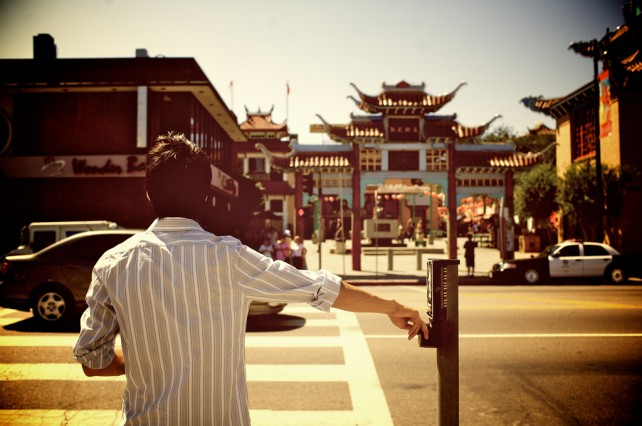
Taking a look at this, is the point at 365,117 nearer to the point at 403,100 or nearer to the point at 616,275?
the point at 403,100

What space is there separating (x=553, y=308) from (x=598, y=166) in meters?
12.1

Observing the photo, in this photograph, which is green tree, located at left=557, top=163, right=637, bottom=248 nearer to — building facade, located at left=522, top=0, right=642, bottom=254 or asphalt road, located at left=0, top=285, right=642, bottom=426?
building facade, located at left=522, top=0, right=642, bottom=254

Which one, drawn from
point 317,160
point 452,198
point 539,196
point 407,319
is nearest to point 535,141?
point 539,196

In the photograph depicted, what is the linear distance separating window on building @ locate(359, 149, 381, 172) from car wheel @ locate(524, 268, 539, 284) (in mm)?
8467

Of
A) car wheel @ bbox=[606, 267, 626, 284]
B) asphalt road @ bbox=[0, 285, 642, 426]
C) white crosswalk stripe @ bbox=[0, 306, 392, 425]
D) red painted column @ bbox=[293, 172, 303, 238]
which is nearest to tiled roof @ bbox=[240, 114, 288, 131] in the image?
red painted column @ bbox=[293, 172, 303, 238]

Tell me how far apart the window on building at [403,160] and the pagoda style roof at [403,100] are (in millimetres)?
2115

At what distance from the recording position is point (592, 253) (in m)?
16.5

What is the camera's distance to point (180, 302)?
1647 mm

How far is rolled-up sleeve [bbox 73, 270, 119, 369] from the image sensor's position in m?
1.69

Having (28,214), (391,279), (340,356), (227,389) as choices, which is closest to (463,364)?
(340,356)

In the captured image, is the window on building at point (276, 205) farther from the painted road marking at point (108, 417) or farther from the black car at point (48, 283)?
the painted road marking at point (108, 417)

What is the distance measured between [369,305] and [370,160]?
2078cm

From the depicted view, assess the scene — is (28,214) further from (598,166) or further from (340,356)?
(598,166)

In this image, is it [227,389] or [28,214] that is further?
[28,214]
